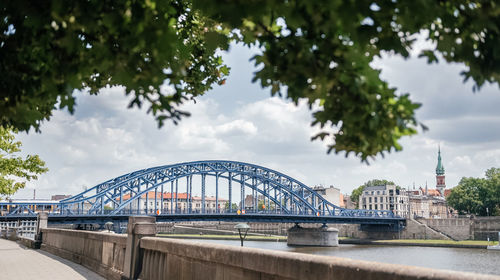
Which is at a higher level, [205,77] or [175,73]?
[205,77]

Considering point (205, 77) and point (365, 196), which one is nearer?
point (205, 77)

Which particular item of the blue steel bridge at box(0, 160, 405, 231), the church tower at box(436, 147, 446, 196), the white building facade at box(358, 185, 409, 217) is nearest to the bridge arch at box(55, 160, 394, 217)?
the blue steel bridge at box(0, 160, 405, 231)

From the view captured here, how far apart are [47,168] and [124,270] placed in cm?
1699

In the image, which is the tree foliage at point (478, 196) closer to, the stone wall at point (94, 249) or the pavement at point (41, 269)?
the stone wall at point (94, 249)

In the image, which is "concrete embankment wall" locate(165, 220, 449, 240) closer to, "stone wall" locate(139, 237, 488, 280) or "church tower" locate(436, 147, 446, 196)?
"stone wall" locate(139, 237, 488, 280)

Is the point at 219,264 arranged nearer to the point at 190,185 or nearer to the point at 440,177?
the point at 190,185

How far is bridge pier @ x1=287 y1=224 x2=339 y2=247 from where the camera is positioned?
242 feet

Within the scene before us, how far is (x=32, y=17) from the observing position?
3.08 meters

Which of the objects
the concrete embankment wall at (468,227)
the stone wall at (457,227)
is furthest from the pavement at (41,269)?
the concrete embankment wall at (468,227)

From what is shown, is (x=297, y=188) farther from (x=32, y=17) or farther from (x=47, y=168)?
(x=32, y=17)

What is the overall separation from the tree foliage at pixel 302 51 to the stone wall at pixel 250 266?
1.19 m

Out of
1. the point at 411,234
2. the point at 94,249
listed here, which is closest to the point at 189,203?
the point at 411,234

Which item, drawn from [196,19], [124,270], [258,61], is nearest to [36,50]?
[258,61]

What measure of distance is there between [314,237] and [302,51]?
73321 millimetres
